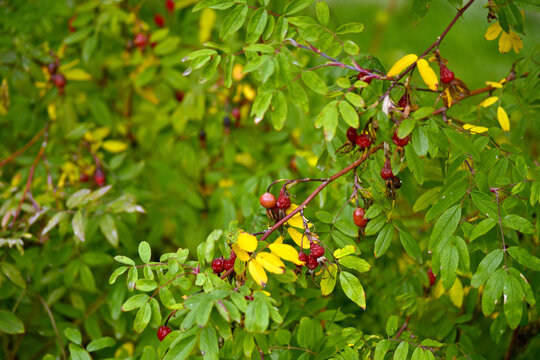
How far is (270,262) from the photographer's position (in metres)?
0.98

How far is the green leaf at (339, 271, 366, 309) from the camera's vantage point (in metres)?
1.02

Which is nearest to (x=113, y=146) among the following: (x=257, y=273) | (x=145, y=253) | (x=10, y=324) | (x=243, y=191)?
(x=243, y=191)

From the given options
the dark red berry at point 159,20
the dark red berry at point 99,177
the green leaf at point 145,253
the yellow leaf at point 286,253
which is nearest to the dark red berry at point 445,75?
the yellow leaf at point 286,253

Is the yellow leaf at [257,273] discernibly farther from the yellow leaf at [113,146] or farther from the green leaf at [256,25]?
the yellow leaf at [113,146]

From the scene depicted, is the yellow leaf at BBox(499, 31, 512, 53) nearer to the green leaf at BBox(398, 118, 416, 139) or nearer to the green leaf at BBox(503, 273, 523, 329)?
the green leaf at BBox(398, 118, 416, 139)

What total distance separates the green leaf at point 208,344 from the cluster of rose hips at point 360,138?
459mm

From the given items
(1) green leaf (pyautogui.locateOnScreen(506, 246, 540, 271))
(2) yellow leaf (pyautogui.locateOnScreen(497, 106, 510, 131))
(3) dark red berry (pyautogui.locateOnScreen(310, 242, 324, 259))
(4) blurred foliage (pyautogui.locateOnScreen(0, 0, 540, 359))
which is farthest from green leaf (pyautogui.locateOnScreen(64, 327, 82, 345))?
(2) yellow leaf (pyautogui.locateOnScreen(497, 106, 510, 131))

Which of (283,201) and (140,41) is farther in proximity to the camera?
(140,41)

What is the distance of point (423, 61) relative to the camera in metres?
1.05

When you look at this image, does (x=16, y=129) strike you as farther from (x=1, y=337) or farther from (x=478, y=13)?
(x=478, y=13)

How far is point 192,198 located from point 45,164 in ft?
1.82

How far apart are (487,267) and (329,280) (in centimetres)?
31

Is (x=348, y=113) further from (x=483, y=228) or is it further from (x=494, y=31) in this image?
(x=494, y=31)

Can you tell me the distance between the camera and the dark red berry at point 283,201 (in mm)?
1041
